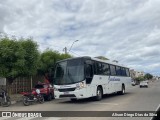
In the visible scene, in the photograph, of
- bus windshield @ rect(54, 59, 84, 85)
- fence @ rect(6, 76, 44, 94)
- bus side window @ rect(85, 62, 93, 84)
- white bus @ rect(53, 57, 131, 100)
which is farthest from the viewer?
fence @ rect(6, 76, 44, 94)

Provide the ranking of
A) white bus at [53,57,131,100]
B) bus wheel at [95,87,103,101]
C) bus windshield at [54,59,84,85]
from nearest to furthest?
white bus at [53,57,131,100]
bus windshield at [54,59,84,85]
bus wheel at [95,87,103,101]

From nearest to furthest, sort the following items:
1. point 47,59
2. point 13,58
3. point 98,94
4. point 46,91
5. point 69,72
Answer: point 69,72 → point 98,94 → point 13,58 → point 46,91 → point 47,59

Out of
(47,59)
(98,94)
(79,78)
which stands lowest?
(98,94)

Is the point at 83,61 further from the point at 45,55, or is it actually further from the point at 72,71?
the point at 45,55

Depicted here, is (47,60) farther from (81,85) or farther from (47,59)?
(81,85)

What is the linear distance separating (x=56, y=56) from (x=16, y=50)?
11.8 metres

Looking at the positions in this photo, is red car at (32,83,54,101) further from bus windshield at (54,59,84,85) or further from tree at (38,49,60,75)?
tree at (38,49,60,75)

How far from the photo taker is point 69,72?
20.0m

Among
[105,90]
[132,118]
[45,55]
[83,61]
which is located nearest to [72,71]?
[83,61]

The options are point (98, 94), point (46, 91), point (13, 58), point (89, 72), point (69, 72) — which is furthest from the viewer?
point (46, 91)

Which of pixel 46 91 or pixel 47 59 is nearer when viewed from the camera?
pixel 46 91

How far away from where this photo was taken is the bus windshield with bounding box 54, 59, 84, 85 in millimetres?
19625

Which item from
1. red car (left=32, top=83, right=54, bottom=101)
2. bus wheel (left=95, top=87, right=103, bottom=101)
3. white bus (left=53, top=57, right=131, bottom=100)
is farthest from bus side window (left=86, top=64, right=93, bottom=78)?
red car (left=32, top=83, right=54, bottom=101)

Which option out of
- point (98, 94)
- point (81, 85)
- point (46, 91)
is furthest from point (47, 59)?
point (81, 85)
